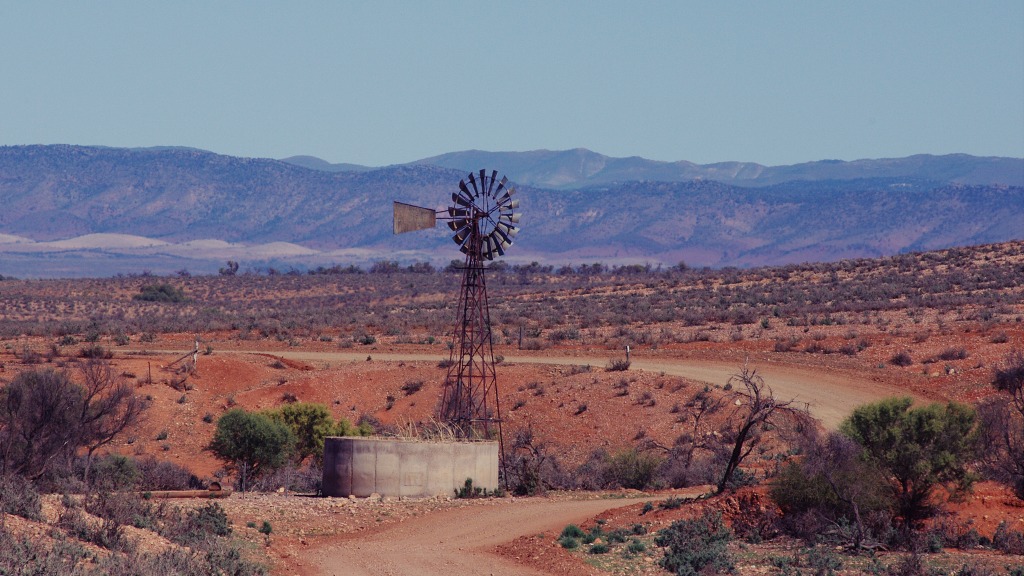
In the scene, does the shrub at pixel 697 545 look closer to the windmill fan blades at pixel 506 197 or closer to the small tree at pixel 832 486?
the small tree at pixel 832 486

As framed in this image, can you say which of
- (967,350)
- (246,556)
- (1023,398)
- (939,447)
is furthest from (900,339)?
(246,556)

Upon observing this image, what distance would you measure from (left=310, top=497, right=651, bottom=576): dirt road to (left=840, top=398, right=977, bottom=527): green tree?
5.41 metres

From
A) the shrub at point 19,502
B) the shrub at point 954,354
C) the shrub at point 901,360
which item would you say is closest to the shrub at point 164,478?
Answer: the shrub at point 19,502

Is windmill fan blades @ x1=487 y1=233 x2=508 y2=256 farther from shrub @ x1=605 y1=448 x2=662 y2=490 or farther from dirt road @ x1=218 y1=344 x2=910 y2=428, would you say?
dirt road @ x1=218 y1=344 x2=910 y2=428

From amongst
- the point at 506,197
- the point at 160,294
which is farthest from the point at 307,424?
the point at 160,294

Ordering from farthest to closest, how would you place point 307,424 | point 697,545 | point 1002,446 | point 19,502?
point 307,424
point 1002,446
point 697,545
point 19,502

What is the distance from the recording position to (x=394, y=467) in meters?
27.6

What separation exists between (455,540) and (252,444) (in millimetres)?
13430

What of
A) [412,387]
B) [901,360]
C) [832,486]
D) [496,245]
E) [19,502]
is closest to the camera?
[19,502]

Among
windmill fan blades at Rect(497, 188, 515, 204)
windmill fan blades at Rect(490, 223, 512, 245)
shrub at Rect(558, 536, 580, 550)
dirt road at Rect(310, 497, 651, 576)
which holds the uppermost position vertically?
windmill fan blades at Rect(497, 188, 515, 204)

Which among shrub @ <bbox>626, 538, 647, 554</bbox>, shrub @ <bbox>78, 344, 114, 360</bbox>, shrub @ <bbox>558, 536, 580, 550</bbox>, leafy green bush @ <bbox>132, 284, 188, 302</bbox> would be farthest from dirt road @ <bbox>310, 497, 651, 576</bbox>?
leafy green bush @ <bbox>132, 284, 188, 302</bbox>

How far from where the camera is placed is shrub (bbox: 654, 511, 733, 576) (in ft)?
63.5

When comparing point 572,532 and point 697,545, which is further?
point 572,532

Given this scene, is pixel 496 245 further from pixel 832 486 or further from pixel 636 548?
pixel 636 548
